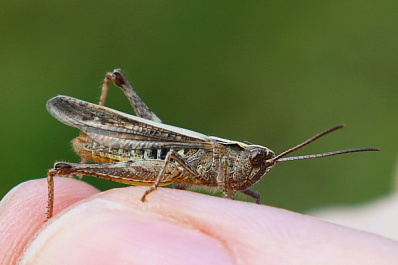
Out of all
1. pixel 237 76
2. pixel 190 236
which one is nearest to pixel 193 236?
pixel 190 236

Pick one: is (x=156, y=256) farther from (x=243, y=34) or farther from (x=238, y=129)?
(x=243, y=34)

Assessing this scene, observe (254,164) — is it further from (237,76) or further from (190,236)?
(237,76)

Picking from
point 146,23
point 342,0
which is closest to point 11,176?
point 146,23

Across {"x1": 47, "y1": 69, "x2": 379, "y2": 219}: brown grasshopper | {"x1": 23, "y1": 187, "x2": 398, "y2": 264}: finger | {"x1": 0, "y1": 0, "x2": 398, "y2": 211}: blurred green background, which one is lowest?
{"x1": 23, "y1": 187, "x2": 398, "y2": 264}: finger

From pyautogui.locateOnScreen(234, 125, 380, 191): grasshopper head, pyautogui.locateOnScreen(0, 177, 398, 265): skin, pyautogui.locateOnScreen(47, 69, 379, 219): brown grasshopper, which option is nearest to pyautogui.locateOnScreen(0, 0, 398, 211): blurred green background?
pyautogui.locateOnScreen(47, 69, 379, 219): brown grasshopper

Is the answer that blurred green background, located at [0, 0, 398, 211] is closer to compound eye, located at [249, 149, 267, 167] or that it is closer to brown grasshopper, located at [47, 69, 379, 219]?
brown grasshopper, located at [47, 69, 379, 219]

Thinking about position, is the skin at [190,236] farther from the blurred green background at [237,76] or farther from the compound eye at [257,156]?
the blurred green background at [237,76]
